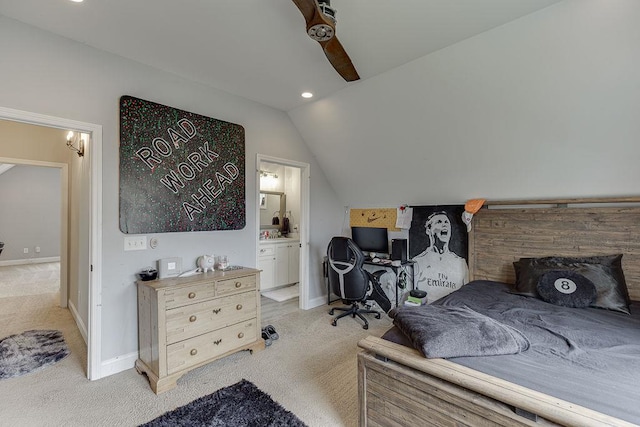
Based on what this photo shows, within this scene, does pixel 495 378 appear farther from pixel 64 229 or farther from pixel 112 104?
pixel 64 229

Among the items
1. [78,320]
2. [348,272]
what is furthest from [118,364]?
[348,272]

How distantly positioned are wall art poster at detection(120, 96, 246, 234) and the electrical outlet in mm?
64

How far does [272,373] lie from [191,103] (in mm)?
2579

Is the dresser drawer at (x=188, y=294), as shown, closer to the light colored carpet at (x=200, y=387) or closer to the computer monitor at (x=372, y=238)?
the light colored carpet at (x=200, y=387)

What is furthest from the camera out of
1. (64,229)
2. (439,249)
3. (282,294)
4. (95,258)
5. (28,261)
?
(28,261)

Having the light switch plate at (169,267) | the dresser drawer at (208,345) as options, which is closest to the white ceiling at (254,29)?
the light switch plate at (169,267)

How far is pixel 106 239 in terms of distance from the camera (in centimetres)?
237

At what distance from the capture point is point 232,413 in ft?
6.22

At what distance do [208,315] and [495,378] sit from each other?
207 cm

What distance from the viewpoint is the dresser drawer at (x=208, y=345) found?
2246 mm

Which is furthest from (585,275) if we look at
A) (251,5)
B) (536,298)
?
(251,5)

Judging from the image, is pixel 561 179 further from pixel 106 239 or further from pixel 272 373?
pixel 106 239

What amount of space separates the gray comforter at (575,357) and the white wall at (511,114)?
121 centimetres

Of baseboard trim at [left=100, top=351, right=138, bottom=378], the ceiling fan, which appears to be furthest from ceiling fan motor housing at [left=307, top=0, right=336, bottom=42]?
baseboard trim at [left=100, top=351, right=138, bottom=378]
